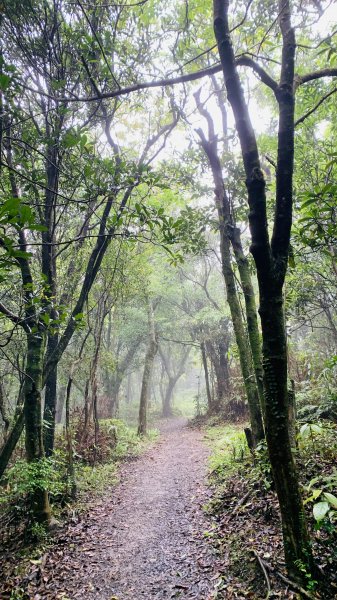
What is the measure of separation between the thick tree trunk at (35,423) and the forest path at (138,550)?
0.60 metres

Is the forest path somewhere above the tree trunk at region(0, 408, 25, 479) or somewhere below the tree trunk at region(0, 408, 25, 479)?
below

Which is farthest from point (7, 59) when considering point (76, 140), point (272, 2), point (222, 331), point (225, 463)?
point (222, 331)

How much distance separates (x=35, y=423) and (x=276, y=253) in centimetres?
449

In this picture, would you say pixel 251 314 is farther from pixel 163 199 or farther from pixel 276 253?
pixel 163 199

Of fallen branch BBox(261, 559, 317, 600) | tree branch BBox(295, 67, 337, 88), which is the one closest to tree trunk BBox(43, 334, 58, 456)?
fallen branch BBox(261, 559, 317, 600)

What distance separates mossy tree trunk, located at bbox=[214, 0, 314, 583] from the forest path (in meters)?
1.67

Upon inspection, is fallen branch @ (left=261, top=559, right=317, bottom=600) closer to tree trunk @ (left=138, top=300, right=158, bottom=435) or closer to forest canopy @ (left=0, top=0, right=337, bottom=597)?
forest canopy @ (left=0, top=0, right=337, bottom=597)

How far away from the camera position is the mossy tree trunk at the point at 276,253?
277cm

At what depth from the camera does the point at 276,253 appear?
9.32 feet

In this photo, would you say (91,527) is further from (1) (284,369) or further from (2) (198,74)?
(2) (198,74)

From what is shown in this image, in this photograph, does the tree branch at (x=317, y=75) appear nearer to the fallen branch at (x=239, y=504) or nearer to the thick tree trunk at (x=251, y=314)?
the thick tree trunk at (x=251, y=314)

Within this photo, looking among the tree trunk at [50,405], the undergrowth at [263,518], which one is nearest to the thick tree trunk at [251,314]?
the undergrowth at [263,518]

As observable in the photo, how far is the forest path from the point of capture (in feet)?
12.6

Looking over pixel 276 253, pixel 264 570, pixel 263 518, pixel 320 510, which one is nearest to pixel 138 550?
pixel 263 518
